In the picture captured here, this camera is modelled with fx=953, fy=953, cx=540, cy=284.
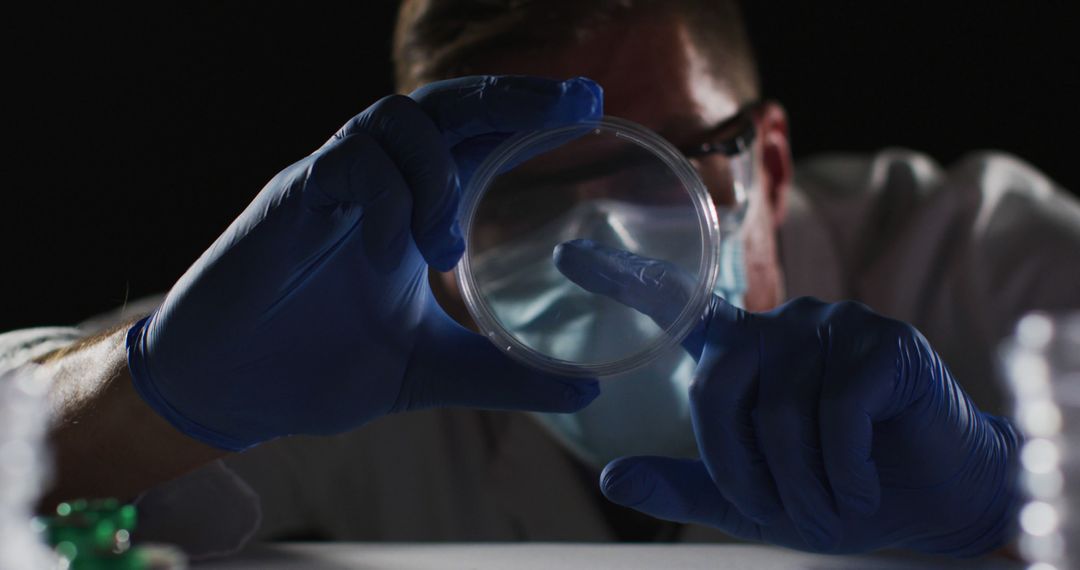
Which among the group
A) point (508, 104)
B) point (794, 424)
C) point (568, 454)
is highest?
point (508, 104)

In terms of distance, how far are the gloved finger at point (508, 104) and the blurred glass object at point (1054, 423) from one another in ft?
1.74

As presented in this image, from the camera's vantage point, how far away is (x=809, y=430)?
1.08 metres

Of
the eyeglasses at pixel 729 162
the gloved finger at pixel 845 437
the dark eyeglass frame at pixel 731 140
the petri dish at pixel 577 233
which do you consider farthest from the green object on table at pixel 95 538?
the dark eyeglass frame at pixel 731 140

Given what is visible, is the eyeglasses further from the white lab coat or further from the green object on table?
the green object on table

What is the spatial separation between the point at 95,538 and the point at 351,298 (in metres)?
0.47

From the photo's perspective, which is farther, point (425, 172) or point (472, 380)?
point (472, 380)

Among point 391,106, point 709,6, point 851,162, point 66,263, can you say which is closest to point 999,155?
point 851,162

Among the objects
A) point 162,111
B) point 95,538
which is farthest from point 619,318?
point 162,111

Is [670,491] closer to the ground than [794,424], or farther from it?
closer to the ground

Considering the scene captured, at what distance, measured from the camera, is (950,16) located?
2.44 metres

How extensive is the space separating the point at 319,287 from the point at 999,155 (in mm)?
1847

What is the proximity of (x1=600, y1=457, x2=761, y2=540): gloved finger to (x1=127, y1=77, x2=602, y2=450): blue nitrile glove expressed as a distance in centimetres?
12

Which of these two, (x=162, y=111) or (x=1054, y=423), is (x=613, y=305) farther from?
(x=162, y=111)

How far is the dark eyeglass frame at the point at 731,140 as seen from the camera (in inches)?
66.6
